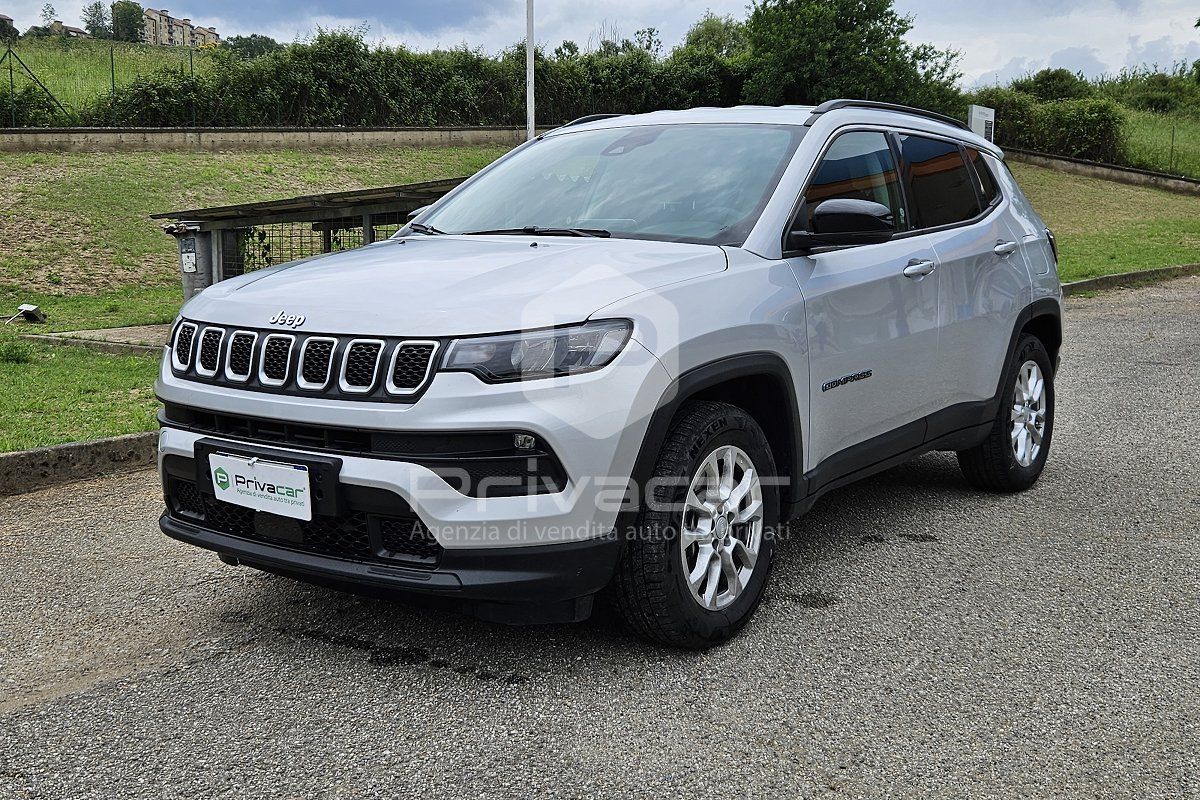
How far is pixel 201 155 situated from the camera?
2464cm

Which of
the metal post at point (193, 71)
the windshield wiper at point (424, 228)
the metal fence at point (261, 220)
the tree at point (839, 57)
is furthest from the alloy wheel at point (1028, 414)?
the tree at point (839, 57)

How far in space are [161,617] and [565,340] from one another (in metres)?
1.98

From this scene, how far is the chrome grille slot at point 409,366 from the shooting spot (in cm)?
306

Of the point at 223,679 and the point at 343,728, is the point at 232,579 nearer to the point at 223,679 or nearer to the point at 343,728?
the point at 223,679

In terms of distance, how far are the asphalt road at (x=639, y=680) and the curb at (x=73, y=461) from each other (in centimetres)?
64

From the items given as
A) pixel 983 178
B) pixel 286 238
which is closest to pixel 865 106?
pixel 983 178

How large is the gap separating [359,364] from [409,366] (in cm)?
16

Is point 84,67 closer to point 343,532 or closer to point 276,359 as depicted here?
point 276,359

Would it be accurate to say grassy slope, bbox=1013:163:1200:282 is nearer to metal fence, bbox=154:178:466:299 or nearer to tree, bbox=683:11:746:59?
metal fence, bbox=154:178:466:299

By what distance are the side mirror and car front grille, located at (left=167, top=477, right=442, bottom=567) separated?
1719 millimetres

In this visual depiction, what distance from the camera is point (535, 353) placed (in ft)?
10.1

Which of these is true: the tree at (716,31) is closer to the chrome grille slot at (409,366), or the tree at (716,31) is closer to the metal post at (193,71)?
the metal post at (193,71)

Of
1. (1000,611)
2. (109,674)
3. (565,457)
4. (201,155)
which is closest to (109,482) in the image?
(109,674)

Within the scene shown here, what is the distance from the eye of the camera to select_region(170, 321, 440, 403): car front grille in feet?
10.1
